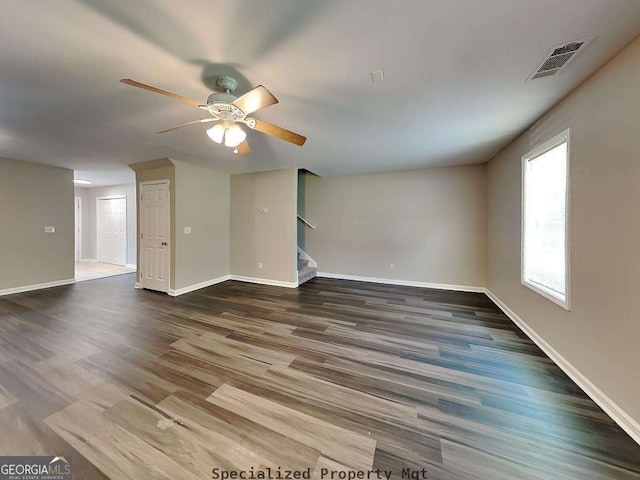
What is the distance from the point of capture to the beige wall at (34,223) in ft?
13.1

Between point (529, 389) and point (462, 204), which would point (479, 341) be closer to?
point (529, 389)

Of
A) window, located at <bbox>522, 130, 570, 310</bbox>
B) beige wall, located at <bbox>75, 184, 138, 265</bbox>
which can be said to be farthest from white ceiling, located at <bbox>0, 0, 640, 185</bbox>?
beige wall, located at <bbox>75, 184, 138, 265</bbox>

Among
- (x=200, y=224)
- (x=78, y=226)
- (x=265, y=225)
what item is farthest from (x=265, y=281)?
(x=78, y=226)

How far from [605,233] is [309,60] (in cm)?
240

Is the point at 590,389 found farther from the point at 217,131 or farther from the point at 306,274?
the point at 306,274

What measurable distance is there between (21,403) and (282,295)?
9.52ft

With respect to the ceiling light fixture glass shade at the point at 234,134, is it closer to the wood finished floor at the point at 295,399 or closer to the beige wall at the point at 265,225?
the wood finished floor at the point at 295,399

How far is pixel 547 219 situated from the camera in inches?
94.9

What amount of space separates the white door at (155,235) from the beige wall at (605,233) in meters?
5.34

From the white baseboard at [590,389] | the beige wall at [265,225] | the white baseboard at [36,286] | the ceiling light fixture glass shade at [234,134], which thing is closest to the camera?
the white baseboard at [590,389]

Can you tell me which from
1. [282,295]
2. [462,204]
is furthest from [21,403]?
[462,204]

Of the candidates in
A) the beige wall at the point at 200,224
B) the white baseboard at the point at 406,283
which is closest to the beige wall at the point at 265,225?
the beige wall at the point at 200,224

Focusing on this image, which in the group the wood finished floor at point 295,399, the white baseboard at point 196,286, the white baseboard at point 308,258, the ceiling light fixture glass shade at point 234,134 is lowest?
the wood finished floor at point 295,399

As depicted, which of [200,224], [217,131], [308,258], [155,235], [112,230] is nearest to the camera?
[217,131]
